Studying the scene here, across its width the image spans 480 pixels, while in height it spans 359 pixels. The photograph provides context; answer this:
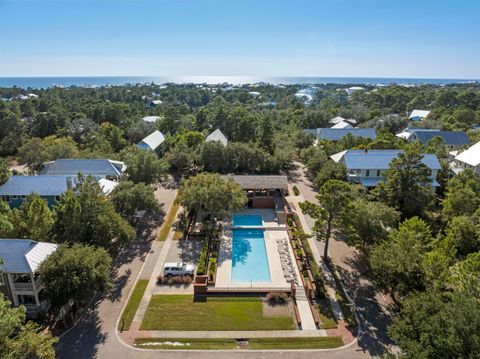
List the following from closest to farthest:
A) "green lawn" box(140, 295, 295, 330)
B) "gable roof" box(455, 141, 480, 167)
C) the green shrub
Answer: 1. "green lawn" box(140, 295, 295, 330)
2. the green shrub
3. "gable roof" box(455, 141, 480, 167)

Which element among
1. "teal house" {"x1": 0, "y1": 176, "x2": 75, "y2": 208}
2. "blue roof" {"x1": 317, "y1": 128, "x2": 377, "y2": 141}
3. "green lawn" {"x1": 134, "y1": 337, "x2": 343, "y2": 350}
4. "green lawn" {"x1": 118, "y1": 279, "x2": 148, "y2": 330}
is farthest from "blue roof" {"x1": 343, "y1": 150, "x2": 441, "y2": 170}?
"teal house" {"x1": 0, "y1": 176, "x2": 75, "y2": 208}

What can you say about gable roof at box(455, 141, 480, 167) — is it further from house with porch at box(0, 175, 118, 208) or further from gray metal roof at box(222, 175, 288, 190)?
house with porch at box(0, 175, 118, 208)

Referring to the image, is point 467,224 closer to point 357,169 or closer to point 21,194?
point 357,169

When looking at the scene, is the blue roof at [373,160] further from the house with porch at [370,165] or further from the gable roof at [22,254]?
the gable roof at [22,254]

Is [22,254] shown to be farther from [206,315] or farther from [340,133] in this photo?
[340,133]

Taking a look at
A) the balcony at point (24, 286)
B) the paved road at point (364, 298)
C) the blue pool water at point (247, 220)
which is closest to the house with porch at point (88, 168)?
the blue pool water at point (247, 220)

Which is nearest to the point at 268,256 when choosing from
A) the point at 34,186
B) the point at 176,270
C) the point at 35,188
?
the point at 176,270

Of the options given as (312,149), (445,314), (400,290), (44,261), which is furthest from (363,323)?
(312,149)
